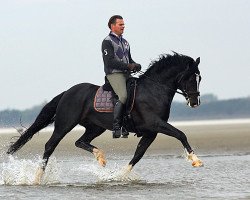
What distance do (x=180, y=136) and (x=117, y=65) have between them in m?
1.81

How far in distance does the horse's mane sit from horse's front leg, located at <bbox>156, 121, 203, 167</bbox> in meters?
1.19

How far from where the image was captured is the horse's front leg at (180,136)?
41.3 feet

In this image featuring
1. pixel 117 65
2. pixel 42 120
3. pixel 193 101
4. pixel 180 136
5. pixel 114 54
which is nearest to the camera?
pixel 180 136

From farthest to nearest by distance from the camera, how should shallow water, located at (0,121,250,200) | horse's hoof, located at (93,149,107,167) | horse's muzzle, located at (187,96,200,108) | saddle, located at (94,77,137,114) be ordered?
horse's hoof, located at (93,149,107,167) < saddle, located at (94,77,137,114) < horse's muzzle, located at (187,96,200,108) < shallow water, located at (0,121,250,200)

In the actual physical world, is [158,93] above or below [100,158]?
above

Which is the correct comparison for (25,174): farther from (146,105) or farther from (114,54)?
(114,54)

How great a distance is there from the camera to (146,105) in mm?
13414

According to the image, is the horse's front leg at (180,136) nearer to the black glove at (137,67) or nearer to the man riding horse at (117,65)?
the man riding horse at (117,65)

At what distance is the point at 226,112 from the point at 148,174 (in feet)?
445

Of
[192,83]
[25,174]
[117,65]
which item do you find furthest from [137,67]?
[25,174]

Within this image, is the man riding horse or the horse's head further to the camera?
the man riding horse

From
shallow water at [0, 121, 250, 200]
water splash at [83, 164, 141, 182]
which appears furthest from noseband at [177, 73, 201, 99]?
water splash at [83, 164, 141, 182]

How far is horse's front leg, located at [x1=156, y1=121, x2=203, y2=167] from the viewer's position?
41.3 feet

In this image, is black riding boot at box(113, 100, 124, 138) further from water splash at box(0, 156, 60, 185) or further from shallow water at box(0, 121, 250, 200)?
water splash at box(0, 156, 60, 185)
